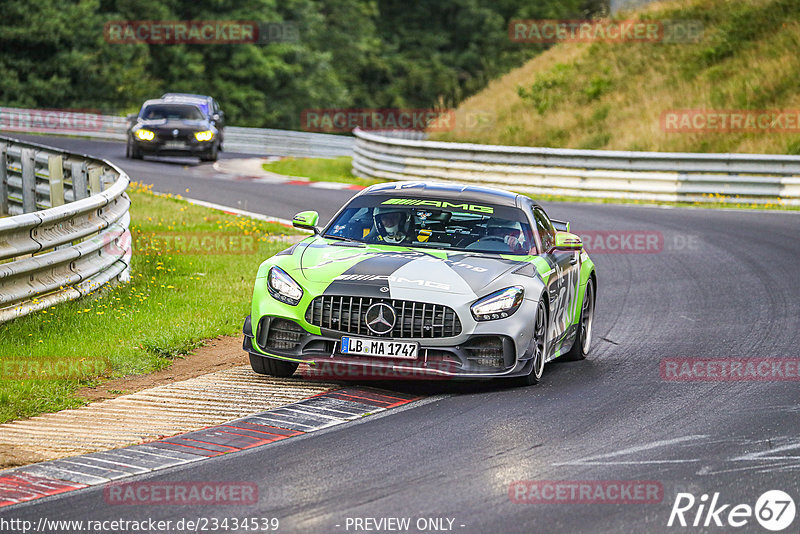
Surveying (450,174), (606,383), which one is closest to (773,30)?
(450,174)

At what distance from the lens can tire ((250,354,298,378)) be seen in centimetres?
883

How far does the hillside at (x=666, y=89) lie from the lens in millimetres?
29438

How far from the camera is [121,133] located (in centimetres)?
4522

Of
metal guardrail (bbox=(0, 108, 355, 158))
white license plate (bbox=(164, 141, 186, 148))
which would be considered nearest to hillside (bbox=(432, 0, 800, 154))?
white license plate (bbox=(164, 141, 186, 148))

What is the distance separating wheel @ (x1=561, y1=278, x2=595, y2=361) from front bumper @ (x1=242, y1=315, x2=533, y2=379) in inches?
67.1

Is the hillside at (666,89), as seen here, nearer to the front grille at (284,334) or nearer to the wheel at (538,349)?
the wheel at (538,349)

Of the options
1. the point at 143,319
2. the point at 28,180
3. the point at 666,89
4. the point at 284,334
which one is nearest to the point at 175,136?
the point at 666,89

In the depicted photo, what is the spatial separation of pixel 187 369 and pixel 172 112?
2339 cm

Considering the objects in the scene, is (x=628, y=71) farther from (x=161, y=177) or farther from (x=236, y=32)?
(x=236, y=32)

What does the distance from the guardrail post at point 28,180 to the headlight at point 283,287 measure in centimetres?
973

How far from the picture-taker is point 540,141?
3256 cm

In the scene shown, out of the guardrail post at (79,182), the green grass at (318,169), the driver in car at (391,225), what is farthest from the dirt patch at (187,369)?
the green grass at (318,169)

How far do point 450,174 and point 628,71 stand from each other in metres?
Result: 10.5

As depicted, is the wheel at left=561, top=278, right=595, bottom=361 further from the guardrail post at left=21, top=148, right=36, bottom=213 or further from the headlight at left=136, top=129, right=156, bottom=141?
the headlight at left=136, top=129, right=156, bottom=141
